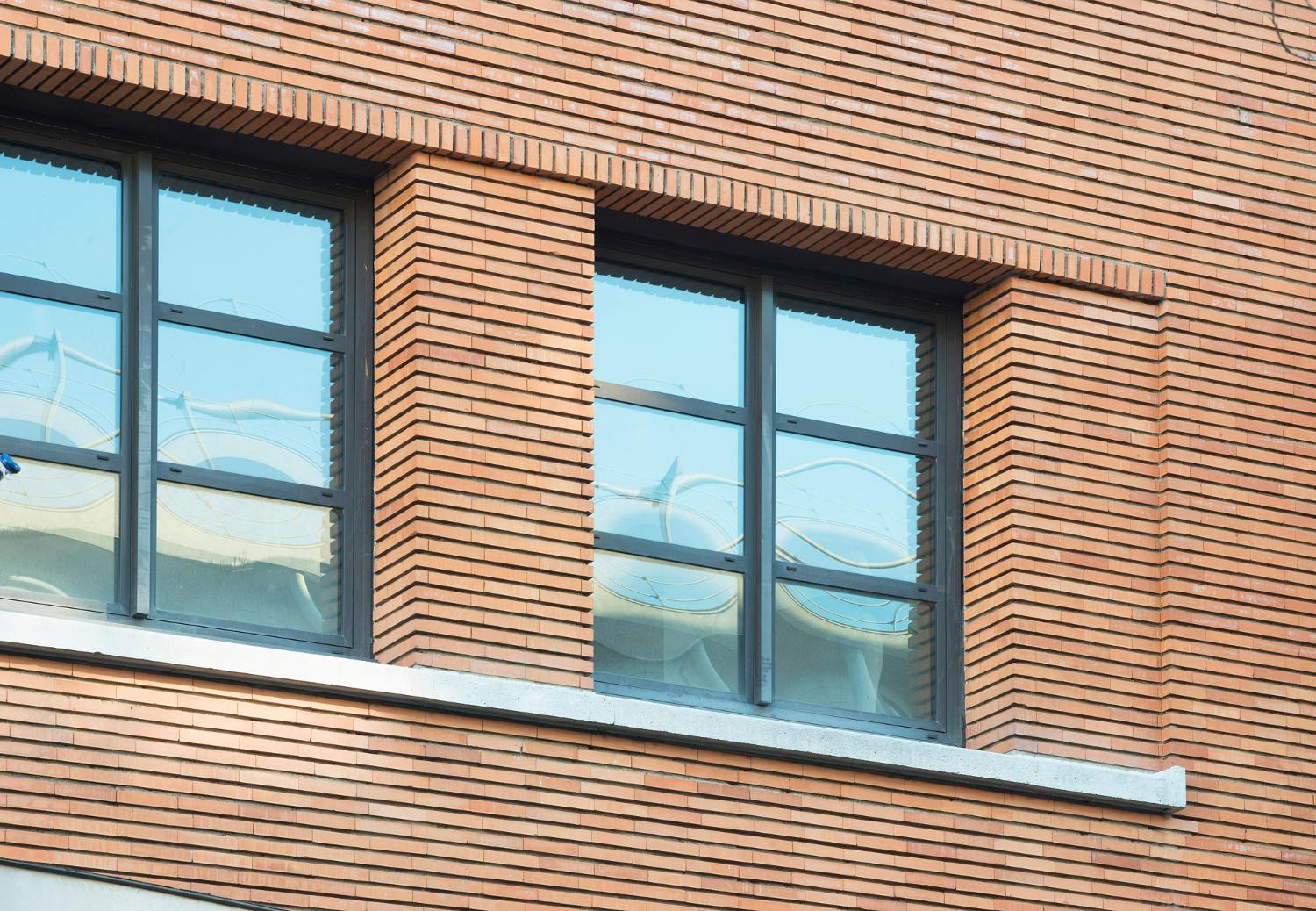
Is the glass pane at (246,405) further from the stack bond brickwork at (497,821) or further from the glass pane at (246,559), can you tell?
the stack bond brickwork at (497,821)

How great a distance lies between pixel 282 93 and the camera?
12336mm

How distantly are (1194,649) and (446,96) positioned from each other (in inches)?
183

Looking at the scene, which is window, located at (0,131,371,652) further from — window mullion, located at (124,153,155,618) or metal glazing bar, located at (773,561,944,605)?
metal glazing bar, located at (773,561,944,605)

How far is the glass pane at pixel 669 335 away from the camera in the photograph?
13516 millimetres

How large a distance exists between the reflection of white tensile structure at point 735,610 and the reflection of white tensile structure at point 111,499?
1.50 meters

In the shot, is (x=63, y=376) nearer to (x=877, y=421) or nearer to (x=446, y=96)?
(x=446, y=96)

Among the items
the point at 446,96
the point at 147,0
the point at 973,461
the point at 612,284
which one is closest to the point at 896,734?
the point at 973,461

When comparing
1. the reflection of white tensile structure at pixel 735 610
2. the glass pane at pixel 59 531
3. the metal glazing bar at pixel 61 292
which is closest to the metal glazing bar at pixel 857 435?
the reflection of white tensile structure at pixel 735 610

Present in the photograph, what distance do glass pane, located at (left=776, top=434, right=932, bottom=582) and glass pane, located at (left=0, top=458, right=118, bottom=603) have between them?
3.45 meters

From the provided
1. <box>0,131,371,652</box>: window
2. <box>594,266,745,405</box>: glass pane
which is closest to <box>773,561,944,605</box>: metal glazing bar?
<box>594,266,745,405</box>: glass pane

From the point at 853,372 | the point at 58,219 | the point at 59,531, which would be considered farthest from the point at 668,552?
the point at 58,219

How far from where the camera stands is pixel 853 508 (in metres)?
13.9

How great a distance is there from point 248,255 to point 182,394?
78 cm

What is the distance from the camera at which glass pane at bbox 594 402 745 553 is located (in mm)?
13242
